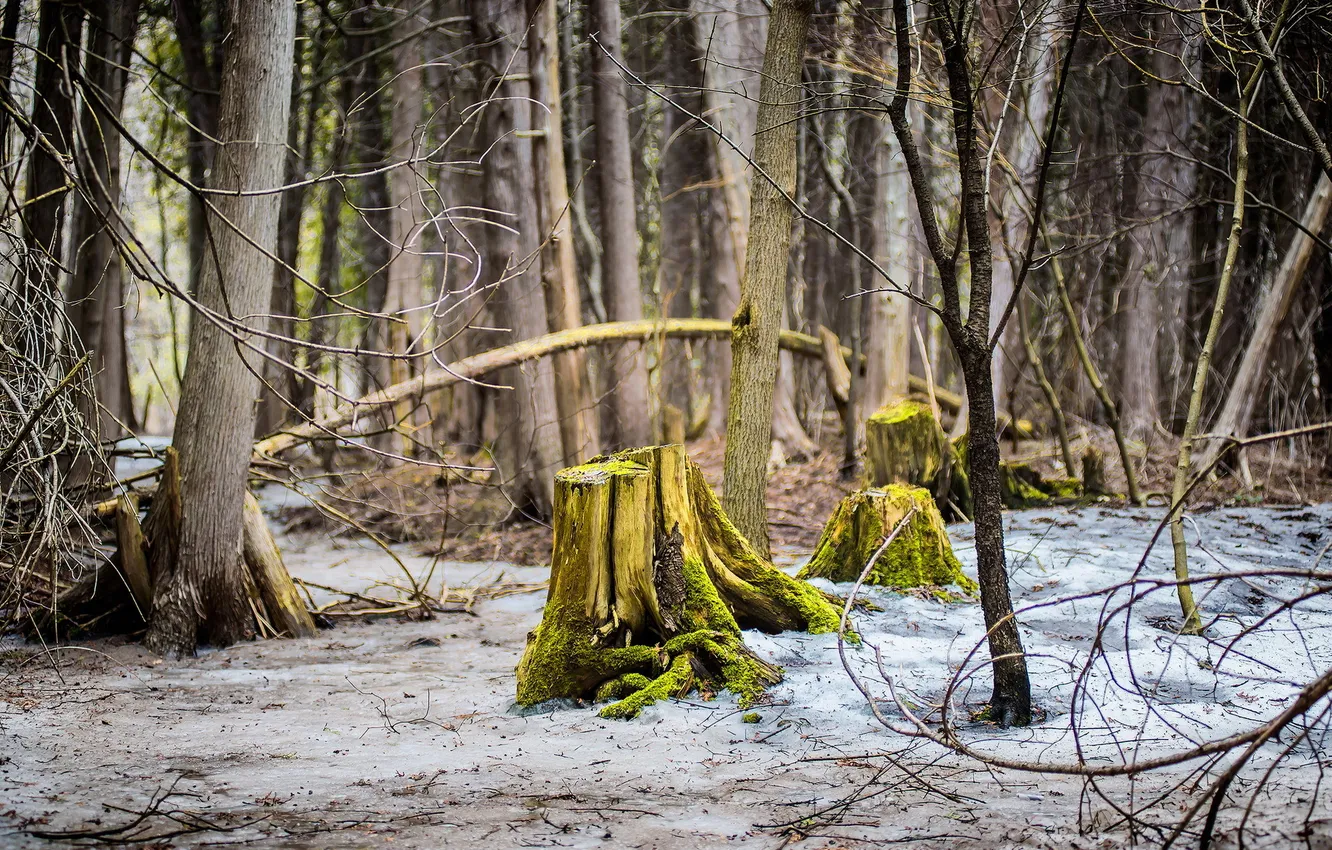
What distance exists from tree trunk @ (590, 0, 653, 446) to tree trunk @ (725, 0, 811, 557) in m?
6.13

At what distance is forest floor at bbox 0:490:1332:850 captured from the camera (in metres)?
3.17

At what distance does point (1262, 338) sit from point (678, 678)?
7.45 metres

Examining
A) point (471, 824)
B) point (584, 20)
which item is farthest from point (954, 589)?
point (584, 20)

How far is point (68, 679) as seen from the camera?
5.39 m

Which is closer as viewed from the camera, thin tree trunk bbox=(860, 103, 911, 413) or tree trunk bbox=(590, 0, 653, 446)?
thin tree trunk bbox=(860, 103, 911, 413)

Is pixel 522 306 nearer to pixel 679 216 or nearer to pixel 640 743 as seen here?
pixel 640 743

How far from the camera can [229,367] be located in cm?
644

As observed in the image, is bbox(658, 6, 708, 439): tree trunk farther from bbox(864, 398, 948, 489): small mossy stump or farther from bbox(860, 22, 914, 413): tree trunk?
bbox(864, 398, 948, 489): small mossy stump

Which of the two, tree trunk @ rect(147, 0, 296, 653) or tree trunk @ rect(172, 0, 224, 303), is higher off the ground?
tree trunk @ rect(172, 0, 224, 303)

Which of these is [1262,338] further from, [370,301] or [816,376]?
[370,301]

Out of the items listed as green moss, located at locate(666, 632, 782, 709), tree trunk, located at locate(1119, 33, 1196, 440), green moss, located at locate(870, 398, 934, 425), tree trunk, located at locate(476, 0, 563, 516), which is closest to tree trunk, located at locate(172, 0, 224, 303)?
tree trunk, located at locate(476, 0, 563, 516)

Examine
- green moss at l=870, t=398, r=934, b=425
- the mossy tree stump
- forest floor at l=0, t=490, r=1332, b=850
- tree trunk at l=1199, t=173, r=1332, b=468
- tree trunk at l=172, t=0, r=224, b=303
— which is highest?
tree trunk at l=172, t=0, r=224, b=303

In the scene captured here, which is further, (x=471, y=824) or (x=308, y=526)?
(x=308, y=526)

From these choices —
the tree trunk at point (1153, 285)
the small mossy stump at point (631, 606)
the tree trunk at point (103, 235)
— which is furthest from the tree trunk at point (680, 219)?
the small mossy stump at point (631, 606)
